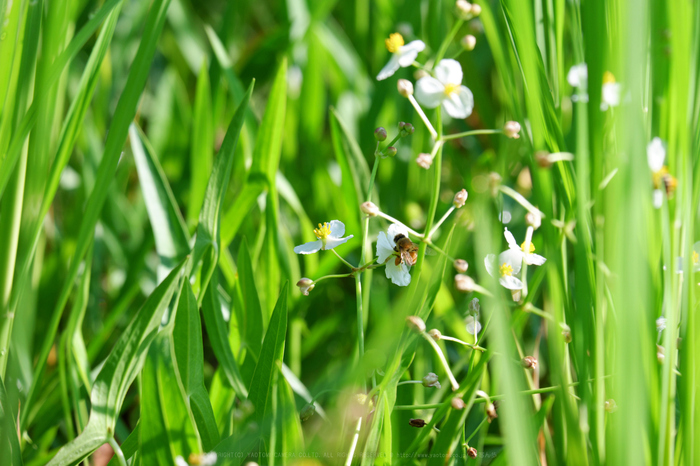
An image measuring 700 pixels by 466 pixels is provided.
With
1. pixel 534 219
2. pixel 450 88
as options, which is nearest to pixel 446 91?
pixel 450 88

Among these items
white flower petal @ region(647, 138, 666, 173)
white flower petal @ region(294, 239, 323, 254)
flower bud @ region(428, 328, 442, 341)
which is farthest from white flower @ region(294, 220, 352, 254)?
white flower petal @ region(647, 138, 666, 173)

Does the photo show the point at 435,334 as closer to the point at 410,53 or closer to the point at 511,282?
the point at 511,282

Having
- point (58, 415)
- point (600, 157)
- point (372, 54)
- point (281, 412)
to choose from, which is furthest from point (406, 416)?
point (372, 54)

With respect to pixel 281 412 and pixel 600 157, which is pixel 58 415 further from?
pixel 600 157

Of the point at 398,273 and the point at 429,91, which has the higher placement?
the point at 429,91

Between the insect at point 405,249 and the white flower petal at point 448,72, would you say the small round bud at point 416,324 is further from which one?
the white flower petal at point 448,72

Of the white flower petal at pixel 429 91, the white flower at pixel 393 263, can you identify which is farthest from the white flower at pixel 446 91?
the white flower at pixel 393 263

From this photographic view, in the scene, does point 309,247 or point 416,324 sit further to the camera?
point 309,247
